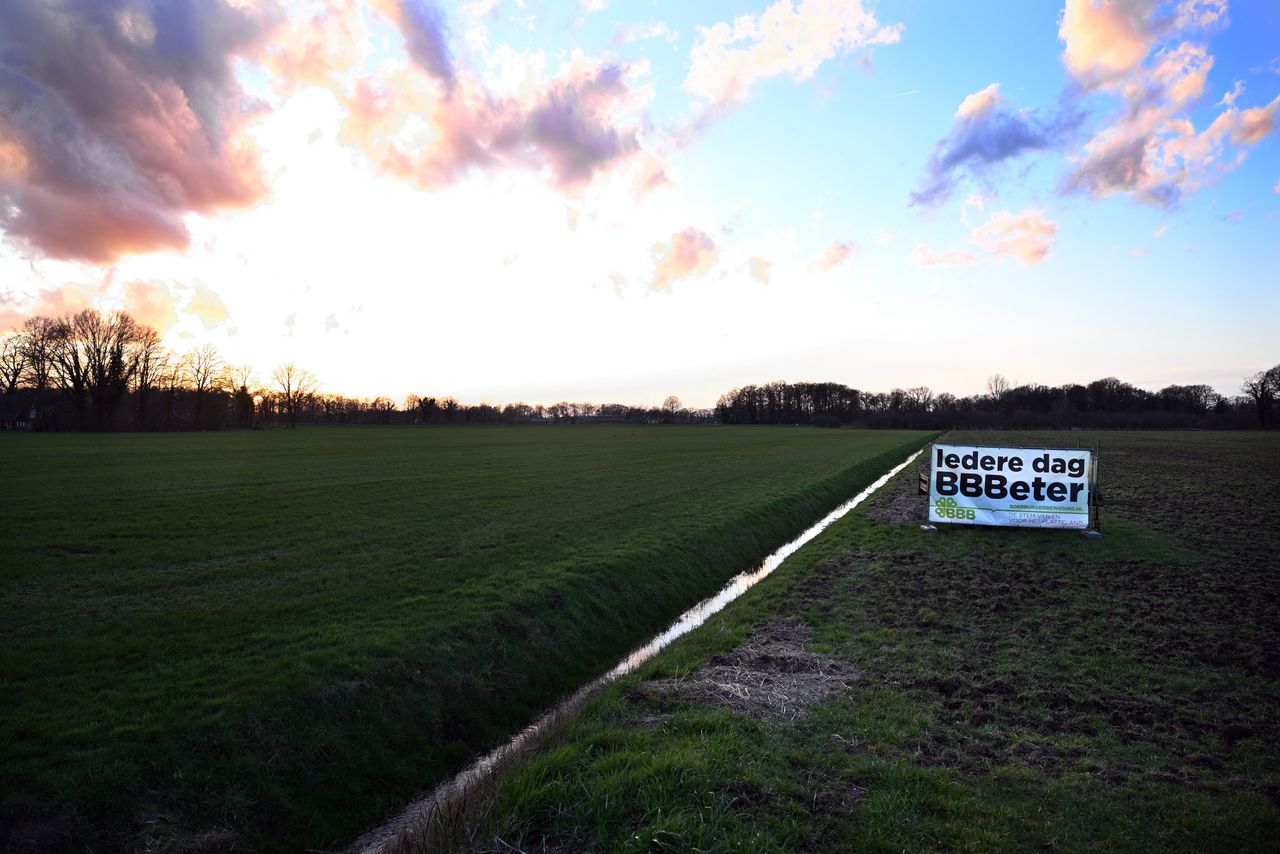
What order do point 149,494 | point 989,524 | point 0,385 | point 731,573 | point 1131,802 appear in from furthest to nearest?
point 0,385
point 149,494
point 989,524
point 731,573
point 1131,802

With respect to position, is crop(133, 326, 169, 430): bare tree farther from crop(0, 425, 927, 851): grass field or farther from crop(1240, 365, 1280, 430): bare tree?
crop(1240, 365, 1280, 430): bare tree

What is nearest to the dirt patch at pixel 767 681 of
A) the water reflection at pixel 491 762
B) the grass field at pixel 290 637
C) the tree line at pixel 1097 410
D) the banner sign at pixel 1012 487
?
the water reflection at pixel 491 762

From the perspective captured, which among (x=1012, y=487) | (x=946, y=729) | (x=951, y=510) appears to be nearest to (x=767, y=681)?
(x=946, y=729)

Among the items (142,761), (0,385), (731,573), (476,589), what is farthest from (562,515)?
(0,385)

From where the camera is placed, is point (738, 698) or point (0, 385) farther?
point (0, 385)

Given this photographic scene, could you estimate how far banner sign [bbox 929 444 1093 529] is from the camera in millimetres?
17812

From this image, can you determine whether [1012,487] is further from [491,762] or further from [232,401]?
[232,401]

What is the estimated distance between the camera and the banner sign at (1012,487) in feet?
58.4

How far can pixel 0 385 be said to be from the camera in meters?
104

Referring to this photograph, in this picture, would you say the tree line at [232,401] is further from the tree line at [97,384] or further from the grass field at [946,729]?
the grass field at [946,729]

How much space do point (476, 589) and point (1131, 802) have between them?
1015 centimetres

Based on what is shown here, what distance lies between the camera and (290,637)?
31.2ft

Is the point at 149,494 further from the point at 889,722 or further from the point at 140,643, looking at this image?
the point at 889,722

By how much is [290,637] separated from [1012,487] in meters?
18.9
